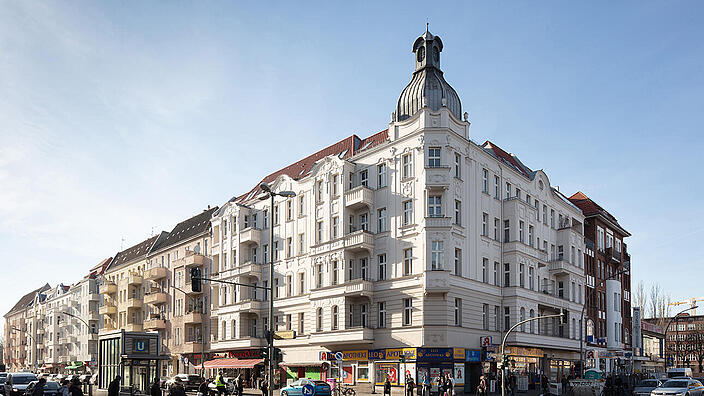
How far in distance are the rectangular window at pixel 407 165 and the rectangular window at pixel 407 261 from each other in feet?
16.3

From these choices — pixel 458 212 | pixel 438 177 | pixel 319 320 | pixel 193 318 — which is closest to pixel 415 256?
pixel 458 212

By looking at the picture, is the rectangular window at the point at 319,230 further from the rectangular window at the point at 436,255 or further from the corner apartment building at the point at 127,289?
the corner apartment building at the point at 127,289

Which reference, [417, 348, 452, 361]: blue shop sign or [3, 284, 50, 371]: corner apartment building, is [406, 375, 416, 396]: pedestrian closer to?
[417, 348, 452, 361]: blue shop sign

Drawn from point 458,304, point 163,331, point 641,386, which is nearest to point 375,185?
point 458,304

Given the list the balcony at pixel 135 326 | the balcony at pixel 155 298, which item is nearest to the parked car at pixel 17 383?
the balcony at pixel 155 298

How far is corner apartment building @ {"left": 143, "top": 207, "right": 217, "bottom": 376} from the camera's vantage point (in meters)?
68.4

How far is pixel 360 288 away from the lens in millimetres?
45500

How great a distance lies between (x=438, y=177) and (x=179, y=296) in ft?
129

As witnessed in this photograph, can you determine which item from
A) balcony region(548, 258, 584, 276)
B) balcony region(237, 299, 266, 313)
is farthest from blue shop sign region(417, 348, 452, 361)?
balcony region(237, 299, 266, 313)

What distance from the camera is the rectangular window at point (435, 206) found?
43.9m

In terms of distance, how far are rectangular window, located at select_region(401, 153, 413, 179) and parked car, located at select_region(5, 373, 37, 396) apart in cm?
2513

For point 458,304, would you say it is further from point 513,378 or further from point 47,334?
point 47,334

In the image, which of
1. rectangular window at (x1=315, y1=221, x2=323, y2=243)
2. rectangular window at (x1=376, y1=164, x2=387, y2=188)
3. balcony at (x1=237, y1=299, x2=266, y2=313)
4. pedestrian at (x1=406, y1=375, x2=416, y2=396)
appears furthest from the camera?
balcony at (x1=237, y1=299, x2=266, y2=313)

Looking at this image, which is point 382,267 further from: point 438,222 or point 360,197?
point 438,222
